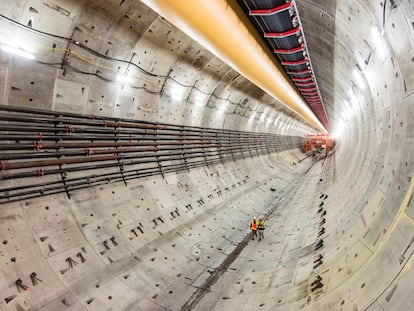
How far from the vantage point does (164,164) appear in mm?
7668

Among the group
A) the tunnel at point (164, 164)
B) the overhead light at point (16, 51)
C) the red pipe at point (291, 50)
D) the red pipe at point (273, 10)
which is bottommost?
the tunnel at point (164, 164)

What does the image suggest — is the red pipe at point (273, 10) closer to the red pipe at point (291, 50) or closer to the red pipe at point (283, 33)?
the red pipe at point (283, 33)

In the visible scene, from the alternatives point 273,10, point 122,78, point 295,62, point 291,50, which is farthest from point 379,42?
point 122,78

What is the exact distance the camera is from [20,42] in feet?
13.8

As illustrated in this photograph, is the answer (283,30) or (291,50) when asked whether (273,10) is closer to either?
(283,30)

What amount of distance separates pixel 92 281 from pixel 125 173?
2.38 metres

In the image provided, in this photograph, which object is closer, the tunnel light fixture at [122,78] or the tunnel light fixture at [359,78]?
the tunnel light fixture at [359,78]

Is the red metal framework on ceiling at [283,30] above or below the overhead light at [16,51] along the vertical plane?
above

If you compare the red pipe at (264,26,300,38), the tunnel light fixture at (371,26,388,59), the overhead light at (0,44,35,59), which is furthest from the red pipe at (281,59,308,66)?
the overhead light at (0,44,35,59)

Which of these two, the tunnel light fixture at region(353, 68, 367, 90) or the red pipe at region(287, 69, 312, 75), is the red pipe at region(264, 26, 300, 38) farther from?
the red pipe at region(287, 69, 312, 75)

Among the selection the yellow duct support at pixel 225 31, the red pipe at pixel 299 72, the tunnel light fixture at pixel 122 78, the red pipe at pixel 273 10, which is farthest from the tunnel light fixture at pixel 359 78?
the tunnel light fixture at pixel 122 78

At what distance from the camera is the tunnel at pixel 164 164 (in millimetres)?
3609

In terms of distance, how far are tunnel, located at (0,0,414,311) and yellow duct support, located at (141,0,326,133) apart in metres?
0.03

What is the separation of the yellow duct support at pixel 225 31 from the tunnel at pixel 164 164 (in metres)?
0.03
